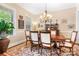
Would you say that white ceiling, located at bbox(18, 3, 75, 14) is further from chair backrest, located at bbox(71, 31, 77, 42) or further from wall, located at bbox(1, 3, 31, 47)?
chair backrest, located at bbox(71, 31, 77, 42)

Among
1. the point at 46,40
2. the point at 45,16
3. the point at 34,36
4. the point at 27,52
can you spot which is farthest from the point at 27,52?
the point at 45,16

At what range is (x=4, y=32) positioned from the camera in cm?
239

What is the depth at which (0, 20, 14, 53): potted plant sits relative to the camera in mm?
2377

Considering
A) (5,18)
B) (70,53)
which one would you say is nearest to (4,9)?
(5,18)

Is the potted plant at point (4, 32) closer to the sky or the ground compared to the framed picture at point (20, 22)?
closer to the ground

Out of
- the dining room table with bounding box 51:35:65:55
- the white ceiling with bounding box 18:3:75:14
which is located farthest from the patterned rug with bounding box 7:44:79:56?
the white ceiling with bounding box 18:3:75:14

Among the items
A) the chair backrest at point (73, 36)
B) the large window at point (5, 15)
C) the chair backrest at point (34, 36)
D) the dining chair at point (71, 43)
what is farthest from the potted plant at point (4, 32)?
the chair backrest at point (73, 36)

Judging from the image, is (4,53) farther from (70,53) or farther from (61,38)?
(70,53)

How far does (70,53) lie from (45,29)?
0.79 m

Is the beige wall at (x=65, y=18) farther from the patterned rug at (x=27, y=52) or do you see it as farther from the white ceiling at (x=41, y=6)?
the patterned rug at (x=27, y=52)

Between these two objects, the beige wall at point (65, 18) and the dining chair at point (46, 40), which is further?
the dining chair at point (46, 40)

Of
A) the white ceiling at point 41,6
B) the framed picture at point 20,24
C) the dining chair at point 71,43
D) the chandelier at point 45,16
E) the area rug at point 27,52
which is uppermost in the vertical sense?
the white ceiling at point 41,6

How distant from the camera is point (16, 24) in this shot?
2439 millimetres

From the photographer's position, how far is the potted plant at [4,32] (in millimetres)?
2377
